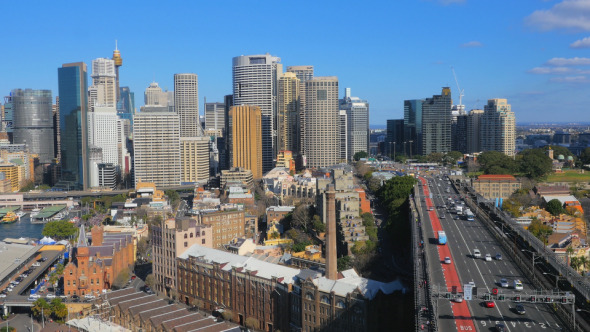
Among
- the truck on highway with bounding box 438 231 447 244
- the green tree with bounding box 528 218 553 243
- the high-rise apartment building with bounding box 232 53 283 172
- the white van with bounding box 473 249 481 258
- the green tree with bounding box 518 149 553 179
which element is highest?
the high-rise apartment building with bounding box 232 53 283 172

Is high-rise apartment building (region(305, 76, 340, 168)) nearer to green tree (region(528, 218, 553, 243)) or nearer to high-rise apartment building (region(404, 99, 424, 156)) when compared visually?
high-rise apartment building (region(404, 99, 424, 156))

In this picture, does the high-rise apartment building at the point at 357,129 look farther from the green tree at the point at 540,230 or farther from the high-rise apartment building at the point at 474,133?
the green tree at the point at 540,230

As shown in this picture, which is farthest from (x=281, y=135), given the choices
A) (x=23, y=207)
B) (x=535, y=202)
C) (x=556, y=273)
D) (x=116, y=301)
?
(x=556, y=273)

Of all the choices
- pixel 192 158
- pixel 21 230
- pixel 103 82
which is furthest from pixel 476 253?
pixel 103 82

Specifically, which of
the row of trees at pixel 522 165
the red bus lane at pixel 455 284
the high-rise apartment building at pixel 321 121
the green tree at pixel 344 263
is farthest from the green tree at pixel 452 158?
the green tree at pixel 344 263

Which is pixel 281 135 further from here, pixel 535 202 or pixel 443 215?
pixel 443 215

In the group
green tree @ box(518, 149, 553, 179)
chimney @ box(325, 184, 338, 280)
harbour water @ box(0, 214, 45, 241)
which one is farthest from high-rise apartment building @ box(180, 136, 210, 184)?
chimney @ box(325, 184, 338, 280)

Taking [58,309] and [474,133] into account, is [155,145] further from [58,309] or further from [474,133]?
[58,309]
